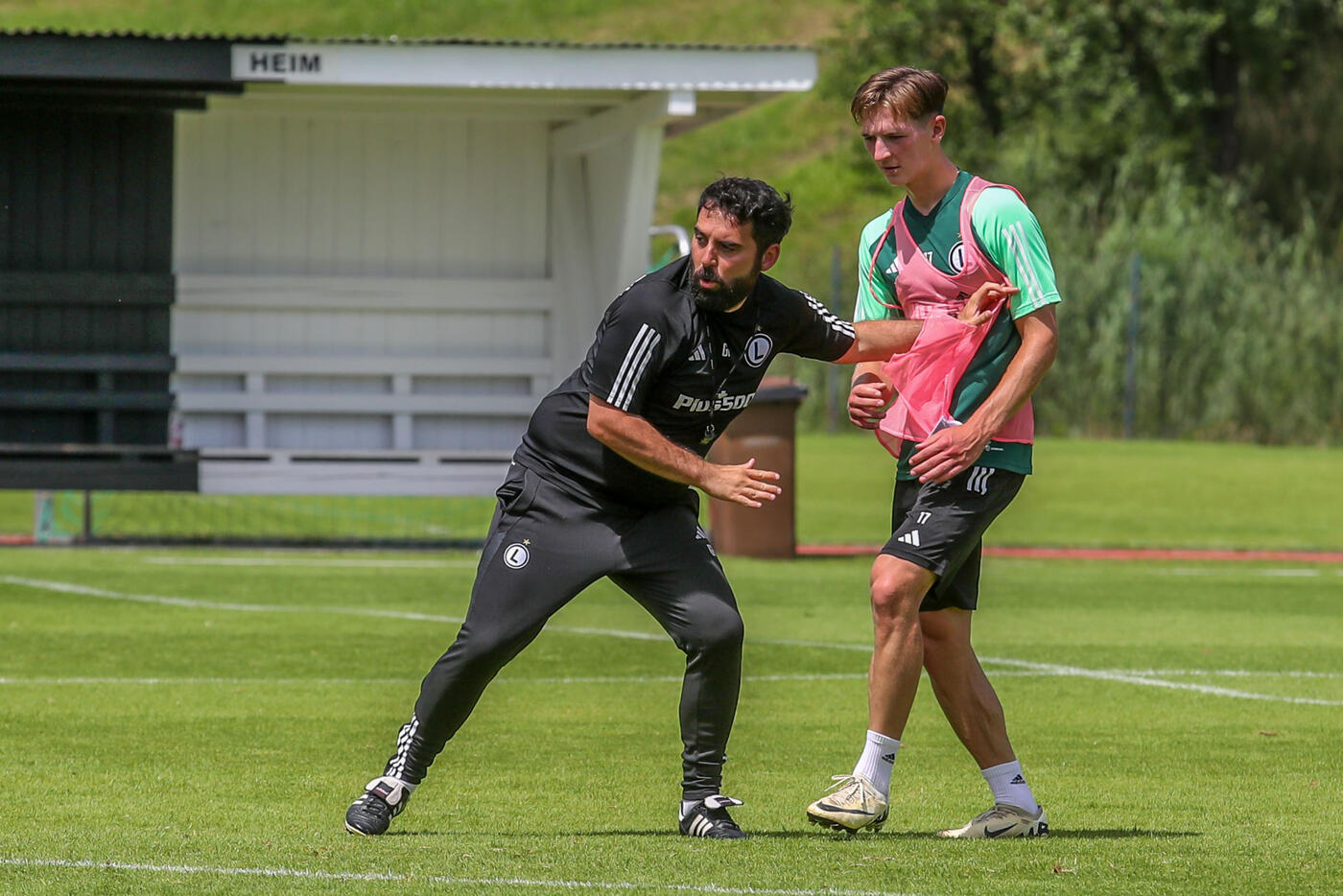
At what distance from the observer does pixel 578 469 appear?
19.2 ft

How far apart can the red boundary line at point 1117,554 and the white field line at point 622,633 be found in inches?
211

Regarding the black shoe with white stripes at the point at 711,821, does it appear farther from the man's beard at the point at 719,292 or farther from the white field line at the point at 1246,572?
the white field line at the point at 1246,572

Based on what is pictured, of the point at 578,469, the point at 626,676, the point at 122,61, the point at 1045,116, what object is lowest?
the point at 626,676

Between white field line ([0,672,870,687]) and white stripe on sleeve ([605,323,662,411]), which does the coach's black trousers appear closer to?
white stripe on sleeve ([605,323,662,411])

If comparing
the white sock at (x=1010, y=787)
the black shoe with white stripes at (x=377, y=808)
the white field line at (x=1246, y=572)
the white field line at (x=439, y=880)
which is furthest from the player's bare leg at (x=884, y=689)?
the white field line at (x=1246, y=572)

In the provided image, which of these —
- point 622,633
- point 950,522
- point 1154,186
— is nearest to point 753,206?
point 950,522

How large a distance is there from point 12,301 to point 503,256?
4.49 metres

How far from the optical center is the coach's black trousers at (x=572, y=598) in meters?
5.74

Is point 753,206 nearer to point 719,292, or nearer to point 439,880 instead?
point 719,292

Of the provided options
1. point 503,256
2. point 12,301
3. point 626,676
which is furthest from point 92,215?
point 626,676

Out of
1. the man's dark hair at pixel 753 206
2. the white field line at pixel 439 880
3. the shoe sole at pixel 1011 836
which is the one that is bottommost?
the shoe sole at pixel 1011 836

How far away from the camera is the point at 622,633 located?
38.1 ft

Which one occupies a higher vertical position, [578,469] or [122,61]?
[122,61]

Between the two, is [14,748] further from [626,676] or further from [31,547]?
[31,547]
